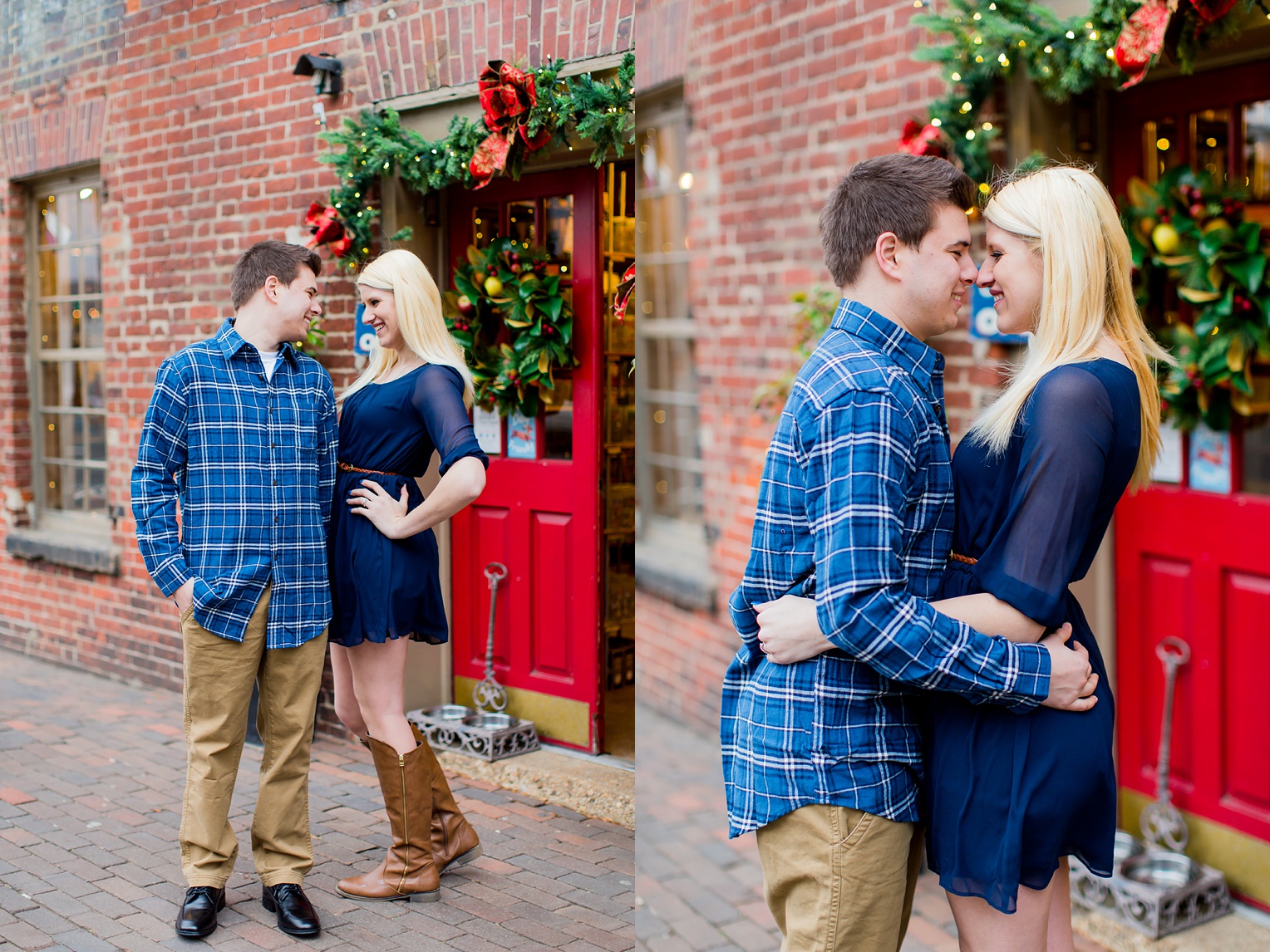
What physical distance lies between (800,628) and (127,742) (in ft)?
14.4

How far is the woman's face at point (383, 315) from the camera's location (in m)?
3.30

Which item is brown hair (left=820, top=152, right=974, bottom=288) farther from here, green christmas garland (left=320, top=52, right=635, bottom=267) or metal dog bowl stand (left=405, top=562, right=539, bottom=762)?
metal dog bowl stand (left=405, top=562, right=539, bottom=762)

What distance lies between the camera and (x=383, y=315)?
10.9 feet

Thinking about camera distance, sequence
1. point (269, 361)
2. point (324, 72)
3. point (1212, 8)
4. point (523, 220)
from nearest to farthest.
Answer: point (1212, 8) < point (269, 361) < point (523, 220) < point (324, 72)

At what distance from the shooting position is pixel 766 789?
70.7 inches

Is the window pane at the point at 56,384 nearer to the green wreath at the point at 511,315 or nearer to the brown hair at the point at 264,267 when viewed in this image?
the green wreath at the point at 511,315

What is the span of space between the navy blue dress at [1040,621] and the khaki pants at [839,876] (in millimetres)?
108

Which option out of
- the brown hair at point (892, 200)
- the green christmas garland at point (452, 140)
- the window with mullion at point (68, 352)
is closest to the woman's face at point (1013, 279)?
the brown hair at point (892, 200)

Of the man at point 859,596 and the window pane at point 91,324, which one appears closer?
the man at point 859,596

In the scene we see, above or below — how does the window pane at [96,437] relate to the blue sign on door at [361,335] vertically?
below

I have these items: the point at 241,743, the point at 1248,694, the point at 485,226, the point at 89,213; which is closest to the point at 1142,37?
the point at 1248,694

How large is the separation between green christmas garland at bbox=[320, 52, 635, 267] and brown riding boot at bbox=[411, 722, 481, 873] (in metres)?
1.95

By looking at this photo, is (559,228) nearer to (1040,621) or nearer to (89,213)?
(1040,621)

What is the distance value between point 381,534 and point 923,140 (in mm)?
1918
